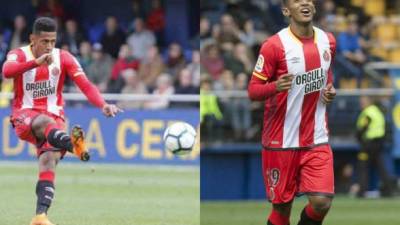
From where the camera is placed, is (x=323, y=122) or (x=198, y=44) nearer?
(x=323, y=122)

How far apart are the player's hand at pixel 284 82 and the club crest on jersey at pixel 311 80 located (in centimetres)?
30

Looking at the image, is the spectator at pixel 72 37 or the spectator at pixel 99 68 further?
the spectator at pixel 72 37

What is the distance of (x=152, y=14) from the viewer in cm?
2488

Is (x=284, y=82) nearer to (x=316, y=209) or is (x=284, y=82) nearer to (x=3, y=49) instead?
(x=316, y=209)

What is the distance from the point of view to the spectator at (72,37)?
23.5 meters

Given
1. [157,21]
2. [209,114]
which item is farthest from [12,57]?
[157,21]

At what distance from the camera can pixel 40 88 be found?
1053 centimetres

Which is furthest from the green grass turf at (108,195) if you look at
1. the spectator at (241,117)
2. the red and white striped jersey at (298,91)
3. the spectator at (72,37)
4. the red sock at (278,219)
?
the spectator at (72,37)

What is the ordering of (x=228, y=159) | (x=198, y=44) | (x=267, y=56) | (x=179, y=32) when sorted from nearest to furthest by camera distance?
(x=267, y=56), (x=228, y=159), (x=198, y=44), (x=179, y=32)

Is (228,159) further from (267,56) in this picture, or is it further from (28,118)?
(267,56)

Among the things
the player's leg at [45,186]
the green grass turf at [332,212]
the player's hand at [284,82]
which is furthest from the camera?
the green grass turf at [332,212]

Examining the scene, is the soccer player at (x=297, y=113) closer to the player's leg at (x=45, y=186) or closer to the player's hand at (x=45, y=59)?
the player's hand at (x=45, y=59)

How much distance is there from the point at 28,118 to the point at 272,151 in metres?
2.64

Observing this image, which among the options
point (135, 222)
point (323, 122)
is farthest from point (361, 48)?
point (323, 122)
